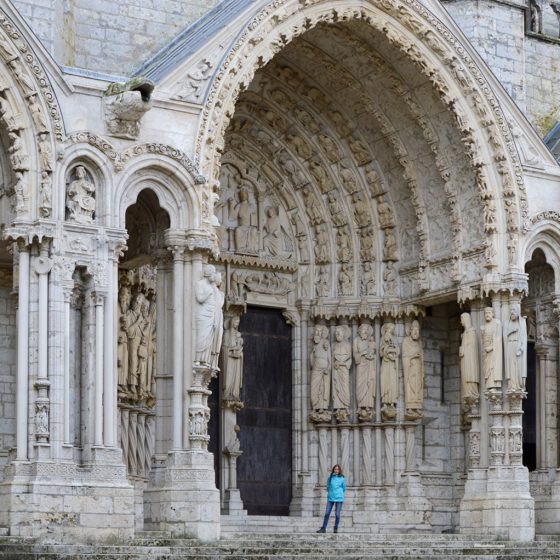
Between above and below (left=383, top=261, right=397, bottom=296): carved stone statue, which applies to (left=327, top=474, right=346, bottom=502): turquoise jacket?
below

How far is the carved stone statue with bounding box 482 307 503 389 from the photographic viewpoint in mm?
23877

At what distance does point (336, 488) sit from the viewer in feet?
75.7

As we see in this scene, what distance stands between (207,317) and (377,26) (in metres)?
5.08

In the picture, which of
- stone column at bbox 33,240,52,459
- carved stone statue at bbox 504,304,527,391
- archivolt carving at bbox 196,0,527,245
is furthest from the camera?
carved stone statue at bbox 504,304,527,391

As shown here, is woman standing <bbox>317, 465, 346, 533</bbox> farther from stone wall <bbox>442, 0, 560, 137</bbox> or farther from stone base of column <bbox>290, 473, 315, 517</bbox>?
stone wall <bbox>442, 0, 560, 137</bbox>

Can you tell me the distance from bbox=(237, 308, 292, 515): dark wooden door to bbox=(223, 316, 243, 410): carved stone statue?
0.47 m

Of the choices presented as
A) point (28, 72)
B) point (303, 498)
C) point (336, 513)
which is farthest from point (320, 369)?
point (28, 72)

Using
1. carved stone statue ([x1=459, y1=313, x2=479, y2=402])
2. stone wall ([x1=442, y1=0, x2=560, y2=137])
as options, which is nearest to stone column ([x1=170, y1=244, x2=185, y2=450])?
carved stone statue ([x1=459, y1=313, x2=479, y2=402])

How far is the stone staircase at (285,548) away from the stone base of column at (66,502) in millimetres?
328

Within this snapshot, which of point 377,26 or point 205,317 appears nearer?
point 205,317

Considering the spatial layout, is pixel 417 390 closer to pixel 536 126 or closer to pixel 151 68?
pixel 536 126

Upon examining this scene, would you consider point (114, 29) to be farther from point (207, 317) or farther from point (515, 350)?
point (515, 350)

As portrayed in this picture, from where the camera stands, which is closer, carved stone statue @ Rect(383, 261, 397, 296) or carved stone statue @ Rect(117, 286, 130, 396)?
carved stone statue @ Rect(117, 286, 130, 396)

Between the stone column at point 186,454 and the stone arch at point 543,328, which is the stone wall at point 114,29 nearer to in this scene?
the stone column at point 186,454
